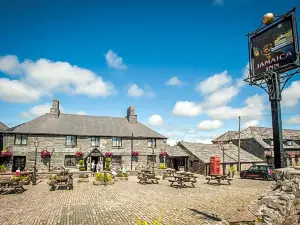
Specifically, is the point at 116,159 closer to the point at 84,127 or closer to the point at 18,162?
the point at 84,127

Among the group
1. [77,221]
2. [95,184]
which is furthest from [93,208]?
[95,184]

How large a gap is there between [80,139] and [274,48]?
24790 mm

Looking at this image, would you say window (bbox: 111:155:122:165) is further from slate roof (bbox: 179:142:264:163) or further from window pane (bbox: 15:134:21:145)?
window pane (bbox: 15:134:21:145)

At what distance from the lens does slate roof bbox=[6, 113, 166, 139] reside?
27.0 m

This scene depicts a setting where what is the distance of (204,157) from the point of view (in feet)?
98.6

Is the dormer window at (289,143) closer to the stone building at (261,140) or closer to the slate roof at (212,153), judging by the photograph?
the stone building at (261,140)

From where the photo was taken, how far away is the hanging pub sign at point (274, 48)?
8977mm

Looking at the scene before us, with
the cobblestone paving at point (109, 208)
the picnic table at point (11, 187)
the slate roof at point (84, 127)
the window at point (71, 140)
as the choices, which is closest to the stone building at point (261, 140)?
the slate roof at point (84, 127)

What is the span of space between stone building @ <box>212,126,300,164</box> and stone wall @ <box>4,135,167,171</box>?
16480 millimetres

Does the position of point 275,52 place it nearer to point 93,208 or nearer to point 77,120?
point 93,208

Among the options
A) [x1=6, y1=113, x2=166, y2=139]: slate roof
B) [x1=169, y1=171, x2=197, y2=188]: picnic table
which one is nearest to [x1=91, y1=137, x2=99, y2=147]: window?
[x1=6, y1=113, x2=166, y2=139]: slate roof

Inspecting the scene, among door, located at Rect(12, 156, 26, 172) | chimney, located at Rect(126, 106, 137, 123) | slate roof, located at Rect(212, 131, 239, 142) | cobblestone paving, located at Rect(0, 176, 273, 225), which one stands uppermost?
chimney, located at Rect(126, 106, 137, 123)

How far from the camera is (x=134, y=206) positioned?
1067cm

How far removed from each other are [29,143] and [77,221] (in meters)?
21.4
